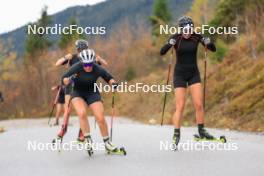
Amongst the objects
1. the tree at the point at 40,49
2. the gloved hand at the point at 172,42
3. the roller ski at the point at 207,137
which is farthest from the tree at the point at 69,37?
the gloved hand at the point at 172,42

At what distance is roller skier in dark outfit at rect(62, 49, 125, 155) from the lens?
10.5 metres

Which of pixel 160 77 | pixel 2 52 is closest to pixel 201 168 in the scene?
pixel 160 77

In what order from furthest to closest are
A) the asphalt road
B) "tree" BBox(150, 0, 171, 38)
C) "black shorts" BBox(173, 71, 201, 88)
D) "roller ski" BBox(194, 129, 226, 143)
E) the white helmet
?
"tree" BBox(150, 0, 171, 38)
"roller ski" BBox(194, 129, 226, 143)
"black shorts" BBox(173, 71, 201, 88)
the white helmet
the asphalt road

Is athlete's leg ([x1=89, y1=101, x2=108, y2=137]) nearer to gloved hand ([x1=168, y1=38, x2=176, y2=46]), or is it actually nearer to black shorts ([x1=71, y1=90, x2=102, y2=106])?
black shorts ([x1=71, y1=90, x2=102, y2=106])

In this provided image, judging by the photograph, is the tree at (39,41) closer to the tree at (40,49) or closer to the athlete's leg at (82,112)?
the tree at (40,49)

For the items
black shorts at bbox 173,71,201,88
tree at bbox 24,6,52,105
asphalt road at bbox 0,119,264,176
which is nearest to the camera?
asphalt road at bbox 0,119,264,176

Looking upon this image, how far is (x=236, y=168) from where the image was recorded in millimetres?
8180

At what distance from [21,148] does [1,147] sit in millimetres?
757

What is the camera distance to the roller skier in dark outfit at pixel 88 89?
10.5 m

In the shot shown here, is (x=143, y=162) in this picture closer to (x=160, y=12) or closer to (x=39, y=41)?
(x=39, y=41)

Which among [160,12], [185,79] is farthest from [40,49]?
[185,79]

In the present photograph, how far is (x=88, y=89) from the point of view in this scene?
10.8 m

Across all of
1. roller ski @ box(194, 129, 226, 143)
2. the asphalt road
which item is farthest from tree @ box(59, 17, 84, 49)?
roller ski @ box(194, 129, 226, 143)

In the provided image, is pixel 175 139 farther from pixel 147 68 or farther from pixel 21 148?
pixel 147 68
